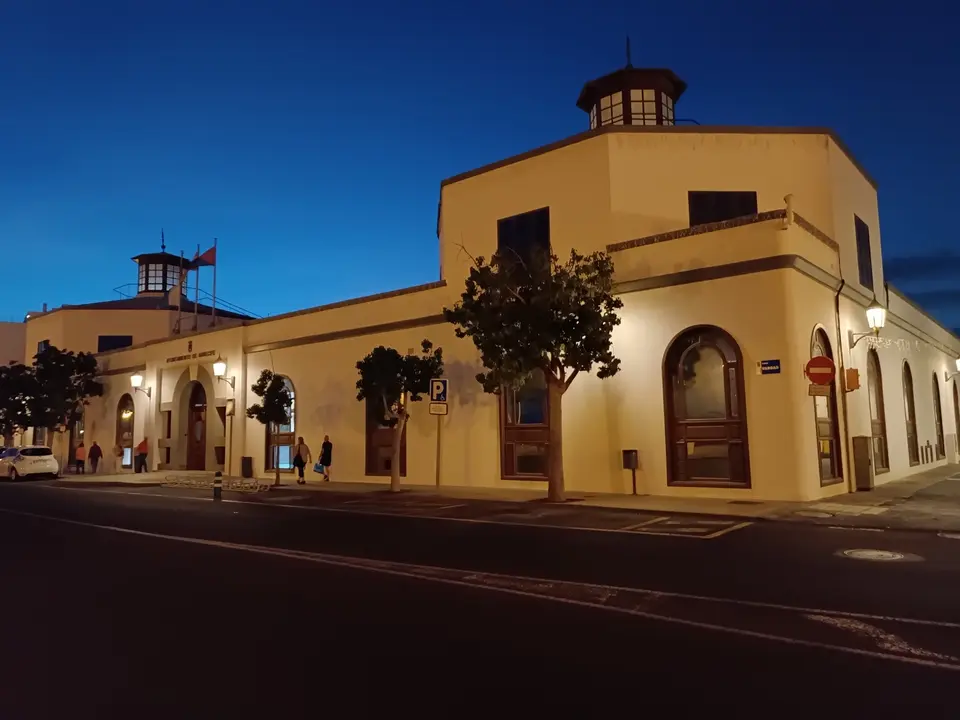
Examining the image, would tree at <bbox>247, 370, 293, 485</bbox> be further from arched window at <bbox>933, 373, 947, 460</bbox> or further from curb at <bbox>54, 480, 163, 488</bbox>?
arched window at <bbox>933, 373, 947, 460</bbox>

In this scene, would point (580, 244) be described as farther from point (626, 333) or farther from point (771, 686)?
point (771, 686)

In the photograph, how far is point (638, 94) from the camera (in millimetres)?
24109

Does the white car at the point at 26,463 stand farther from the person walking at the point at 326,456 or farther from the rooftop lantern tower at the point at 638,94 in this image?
the rooftop lantern tower at the point at 638,94

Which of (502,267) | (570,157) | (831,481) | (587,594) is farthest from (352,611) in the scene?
(570,157)

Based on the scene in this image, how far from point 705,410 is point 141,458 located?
25.3m

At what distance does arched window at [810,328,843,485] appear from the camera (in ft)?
54.5

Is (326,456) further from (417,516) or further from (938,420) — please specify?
(938,420)

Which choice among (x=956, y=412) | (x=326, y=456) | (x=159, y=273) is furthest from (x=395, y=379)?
(x=159, y=273)

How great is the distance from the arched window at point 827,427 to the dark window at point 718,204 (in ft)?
14.5

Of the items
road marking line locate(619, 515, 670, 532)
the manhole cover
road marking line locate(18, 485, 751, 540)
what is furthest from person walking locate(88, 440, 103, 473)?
the manhole cover

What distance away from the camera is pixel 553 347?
51.7 feet

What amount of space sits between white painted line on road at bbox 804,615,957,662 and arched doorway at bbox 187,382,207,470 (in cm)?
2896

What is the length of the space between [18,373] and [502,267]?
30517mm

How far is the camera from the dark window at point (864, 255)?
21.4 m
